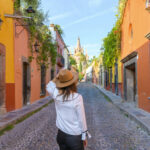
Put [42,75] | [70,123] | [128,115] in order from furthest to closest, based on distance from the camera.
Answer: [42,75] < [128,115] < [70,123]

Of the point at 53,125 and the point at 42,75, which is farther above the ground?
the point at 42,75

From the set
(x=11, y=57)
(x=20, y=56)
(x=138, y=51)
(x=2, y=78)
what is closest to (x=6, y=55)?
(x=11, y=57)

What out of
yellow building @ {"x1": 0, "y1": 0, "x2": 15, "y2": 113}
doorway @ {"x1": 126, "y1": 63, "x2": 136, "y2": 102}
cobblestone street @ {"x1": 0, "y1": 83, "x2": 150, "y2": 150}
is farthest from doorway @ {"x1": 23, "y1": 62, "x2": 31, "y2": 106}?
doorway @ {"x1": 126, "y1": 63, "x2": 136, "y2": 102}

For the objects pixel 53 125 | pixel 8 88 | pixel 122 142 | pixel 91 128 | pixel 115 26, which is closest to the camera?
pixel 122 142

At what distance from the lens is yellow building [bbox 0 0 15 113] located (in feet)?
27.1

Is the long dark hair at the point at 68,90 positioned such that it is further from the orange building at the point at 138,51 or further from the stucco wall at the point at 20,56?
the stucco wall at the point at 20,56

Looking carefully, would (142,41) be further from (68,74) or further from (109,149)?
(68,74)

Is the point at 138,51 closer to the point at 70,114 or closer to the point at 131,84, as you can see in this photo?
the point at 131,84

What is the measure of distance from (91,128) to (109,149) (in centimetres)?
176

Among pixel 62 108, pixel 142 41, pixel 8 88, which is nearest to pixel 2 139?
pixel 62 108

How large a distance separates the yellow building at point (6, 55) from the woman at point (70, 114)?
6.64 meters

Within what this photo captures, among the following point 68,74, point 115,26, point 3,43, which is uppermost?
point 115,26

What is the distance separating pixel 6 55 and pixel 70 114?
7.27 metres

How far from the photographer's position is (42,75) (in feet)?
55.7
